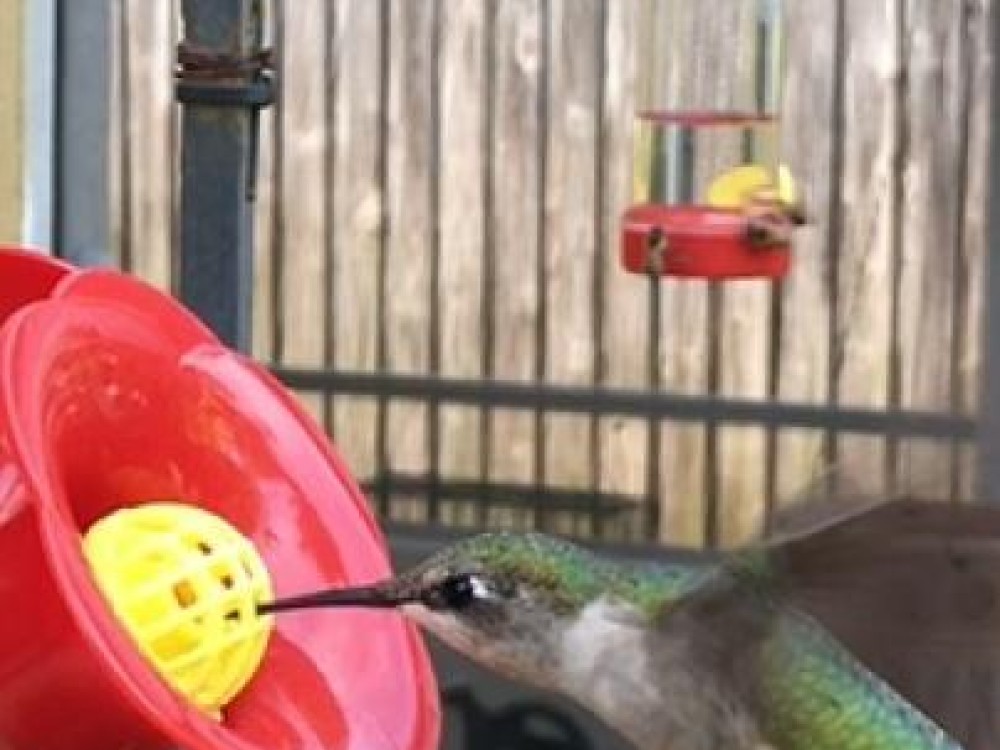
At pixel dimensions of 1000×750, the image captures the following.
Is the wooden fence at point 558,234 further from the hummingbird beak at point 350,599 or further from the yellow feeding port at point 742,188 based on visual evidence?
the hummingbird beak at point 350,599

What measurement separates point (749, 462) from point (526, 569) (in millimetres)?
2583

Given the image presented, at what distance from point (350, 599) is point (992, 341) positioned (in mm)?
1296

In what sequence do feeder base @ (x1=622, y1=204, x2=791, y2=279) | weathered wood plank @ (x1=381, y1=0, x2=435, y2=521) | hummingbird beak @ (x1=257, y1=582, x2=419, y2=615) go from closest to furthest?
hummingbird beak @ (x1=257, y1=582, x2=419, y2=615) < feeder base @ (x1=622, y1=204, x2=791, y2=279) < weathered wood plank @ (x1=381, y1=0, x2=435, y2=521)

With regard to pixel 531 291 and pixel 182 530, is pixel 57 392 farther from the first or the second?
pixel 531 291

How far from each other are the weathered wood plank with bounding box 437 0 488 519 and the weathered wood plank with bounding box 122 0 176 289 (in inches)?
19.9

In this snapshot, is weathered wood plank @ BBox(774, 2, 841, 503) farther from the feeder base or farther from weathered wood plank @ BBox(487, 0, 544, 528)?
the feeder base

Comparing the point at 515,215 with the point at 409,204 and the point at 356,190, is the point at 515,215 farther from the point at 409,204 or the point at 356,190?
the point at 356,190

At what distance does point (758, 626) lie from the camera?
5.54 ft

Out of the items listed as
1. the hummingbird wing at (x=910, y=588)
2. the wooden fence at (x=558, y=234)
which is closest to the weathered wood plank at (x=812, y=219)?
the wooden fence at (x=558, y=234)

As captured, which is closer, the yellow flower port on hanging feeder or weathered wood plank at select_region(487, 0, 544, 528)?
the yellow flower port on hanging feeder

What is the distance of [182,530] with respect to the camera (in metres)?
1.28

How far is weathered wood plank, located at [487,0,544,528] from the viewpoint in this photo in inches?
169

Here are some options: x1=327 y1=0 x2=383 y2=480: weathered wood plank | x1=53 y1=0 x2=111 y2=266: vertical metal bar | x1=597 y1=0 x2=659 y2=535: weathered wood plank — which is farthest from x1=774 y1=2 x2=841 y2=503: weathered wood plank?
x1=53 y1=0 x2=111 y2=266: vertical metal bar

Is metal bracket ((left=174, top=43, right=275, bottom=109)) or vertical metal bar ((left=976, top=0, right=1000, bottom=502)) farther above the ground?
metal bracket ((left=174, top=43, right=275, bottom=109))
